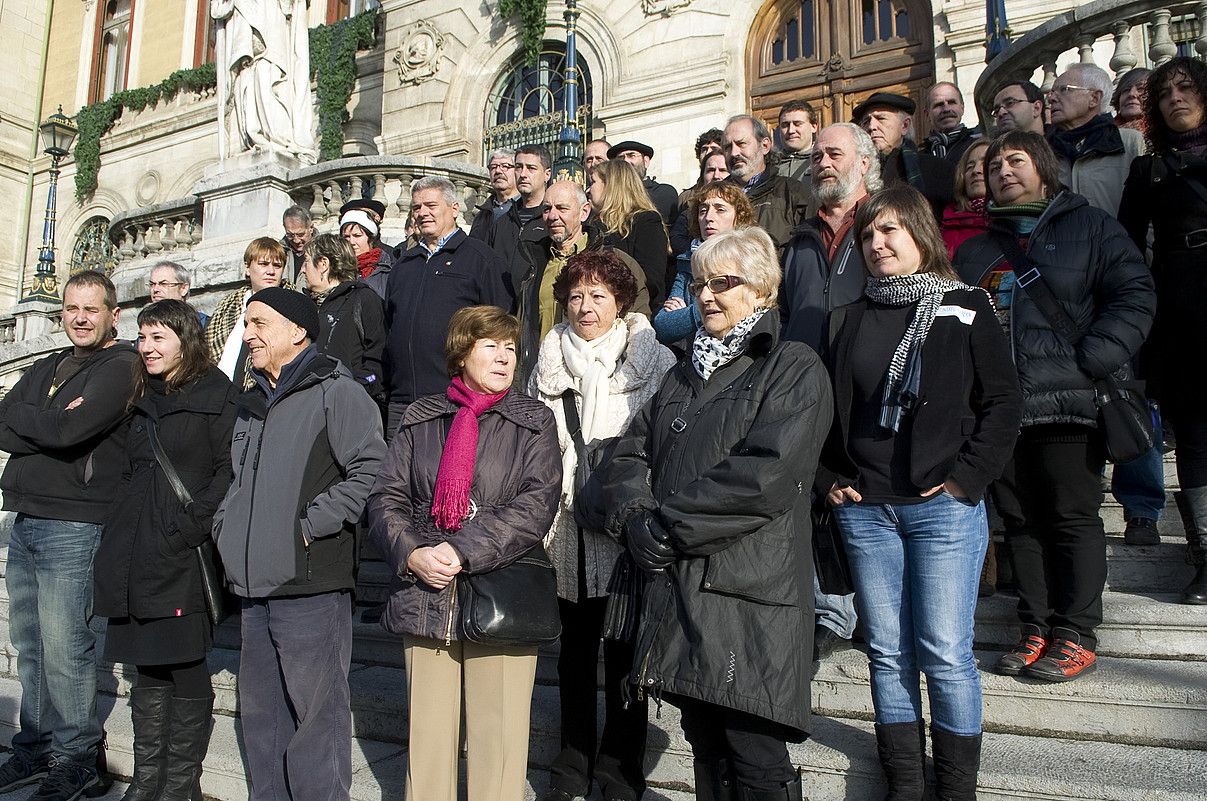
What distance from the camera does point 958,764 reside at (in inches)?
111

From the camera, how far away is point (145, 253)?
1086 centimetres

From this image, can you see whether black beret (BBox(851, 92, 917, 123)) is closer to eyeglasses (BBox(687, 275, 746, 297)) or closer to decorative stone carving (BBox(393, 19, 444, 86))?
eyeglasses (BBox(687, 275, 746, 297))

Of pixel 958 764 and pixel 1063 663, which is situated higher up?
pixel 1063 663

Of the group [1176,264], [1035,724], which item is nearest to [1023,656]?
[1035,724]

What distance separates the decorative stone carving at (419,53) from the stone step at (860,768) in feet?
46.8

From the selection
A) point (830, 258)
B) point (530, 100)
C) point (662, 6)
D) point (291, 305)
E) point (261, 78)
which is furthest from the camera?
point (530, 100)

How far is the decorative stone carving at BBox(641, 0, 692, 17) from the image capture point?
44.4 feet

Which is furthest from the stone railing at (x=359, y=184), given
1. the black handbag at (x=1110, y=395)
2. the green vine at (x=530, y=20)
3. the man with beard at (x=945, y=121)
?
the black handbag at (x=1110, y=395)

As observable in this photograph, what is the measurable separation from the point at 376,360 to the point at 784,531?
11.4ft

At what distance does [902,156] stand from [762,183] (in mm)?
830

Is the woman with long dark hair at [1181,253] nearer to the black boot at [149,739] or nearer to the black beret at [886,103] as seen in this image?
the black beret at [886,103]

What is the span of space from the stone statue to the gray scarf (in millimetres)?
8657

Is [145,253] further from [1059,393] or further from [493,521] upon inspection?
[1059,393]

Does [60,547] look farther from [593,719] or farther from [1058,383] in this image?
[1058,383]
